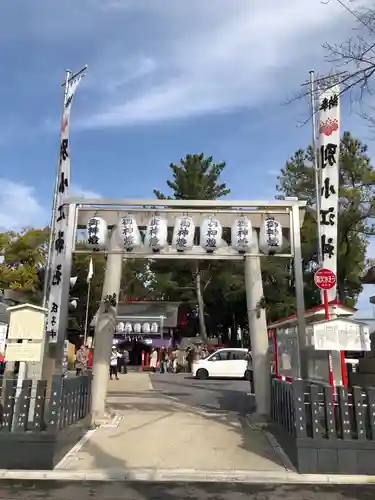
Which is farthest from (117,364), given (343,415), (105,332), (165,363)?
(343,415)

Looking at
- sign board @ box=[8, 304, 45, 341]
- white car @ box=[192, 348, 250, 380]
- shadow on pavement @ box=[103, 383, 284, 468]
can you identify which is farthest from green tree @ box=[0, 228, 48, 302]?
sign board @ box=[8, 304, 45, 341]

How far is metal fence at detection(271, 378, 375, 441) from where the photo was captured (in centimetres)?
699

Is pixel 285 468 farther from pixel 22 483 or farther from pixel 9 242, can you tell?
pixel 9 242

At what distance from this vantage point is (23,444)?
7.02 m

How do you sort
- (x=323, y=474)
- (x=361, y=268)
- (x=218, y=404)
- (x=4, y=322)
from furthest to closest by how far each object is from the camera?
(x=361, y=268) → (x=4, y=322) → (x=218, y=404) → (x=323, y=474)

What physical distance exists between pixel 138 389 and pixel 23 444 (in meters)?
12.3

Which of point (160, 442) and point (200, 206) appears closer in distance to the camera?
point (160, 442)

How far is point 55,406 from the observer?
23.9ft

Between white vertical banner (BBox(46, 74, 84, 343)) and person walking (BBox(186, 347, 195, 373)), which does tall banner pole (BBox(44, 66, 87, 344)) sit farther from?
person walking (BBox(186, 347, 195, 373))

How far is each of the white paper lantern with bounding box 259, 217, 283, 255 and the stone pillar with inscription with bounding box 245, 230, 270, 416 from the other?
0.89 ft

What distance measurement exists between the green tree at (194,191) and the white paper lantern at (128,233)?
82.7 feet

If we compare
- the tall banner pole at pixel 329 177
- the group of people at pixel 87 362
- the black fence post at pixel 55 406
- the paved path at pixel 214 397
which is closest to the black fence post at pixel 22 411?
the black fence post at pixel 55 406

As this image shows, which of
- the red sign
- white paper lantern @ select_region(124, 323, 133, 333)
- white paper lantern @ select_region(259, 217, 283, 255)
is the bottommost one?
the red sign

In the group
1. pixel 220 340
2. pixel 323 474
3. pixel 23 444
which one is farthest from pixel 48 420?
pixel 220 340
